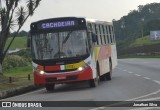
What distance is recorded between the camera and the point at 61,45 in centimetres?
2230

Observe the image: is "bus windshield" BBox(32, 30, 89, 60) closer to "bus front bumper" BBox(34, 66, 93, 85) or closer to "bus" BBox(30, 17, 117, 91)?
"bus" BBox(30, 17, 117, 91)

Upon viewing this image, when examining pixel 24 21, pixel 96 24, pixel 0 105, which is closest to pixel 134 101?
pixel 0 105

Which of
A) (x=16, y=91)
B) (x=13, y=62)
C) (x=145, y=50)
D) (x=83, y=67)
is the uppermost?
(x=83, y=67)

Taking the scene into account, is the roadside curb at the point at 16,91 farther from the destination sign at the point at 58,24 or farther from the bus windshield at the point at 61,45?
the destination sign at the point at 58,24

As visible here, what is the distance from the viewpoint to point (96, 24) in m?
25.3

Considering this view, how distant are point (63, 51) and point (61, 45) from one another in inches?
10.4

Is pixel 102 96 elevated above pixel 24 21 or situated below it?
below

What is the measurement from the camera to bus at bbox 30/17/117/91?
2203 cm

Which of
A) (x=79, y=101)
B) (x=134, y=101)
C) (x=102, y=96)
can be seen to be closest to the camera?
(x=134, y=101)

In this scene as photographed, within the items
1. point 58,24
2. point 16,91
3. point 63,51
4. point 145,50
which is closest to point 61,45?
point 63,51

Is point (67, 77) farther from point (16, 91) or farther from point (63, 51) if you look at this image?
point (16, 91)

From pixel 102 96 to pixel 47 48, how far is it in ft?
17.3

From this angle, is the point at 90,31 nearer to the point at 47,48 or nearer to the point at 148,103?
the point at 47,48

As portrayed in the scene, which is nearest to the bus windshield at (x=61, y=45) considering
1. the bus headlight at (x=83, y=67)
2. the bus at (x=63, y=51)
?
the bus at (x=63, y=51)
